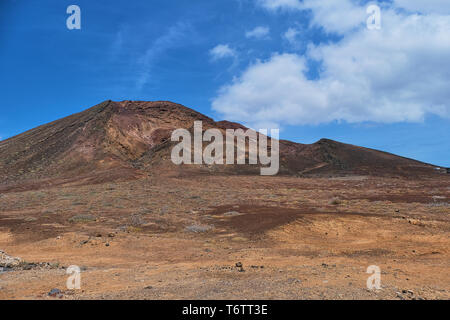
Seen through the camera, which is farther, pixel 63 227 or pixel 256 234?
pixel 63 227

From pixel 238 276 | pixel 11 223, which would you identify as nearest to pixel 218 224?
pixel 238 276

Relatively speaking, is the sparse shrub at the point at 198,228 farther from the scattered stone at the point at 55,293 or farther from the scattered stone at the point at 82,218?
the scattered stone at the point at 55,293

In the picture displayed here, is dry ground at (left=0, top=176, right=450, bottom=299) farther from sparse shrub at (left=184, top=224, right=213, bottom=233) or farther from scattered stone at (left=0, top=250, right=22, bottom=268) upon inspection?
scattered stone at (left=0, top=250, right=22, bottom=268)

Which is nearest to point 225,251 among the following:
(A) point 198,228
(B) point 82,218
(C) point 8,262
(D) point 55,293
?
(A) point 198,228

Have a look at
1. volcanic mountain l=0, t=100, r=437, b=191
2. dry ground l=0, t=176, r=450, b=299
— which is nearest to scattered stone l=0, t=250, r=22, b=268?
dry ground l=0, t=176, r=450, b=299

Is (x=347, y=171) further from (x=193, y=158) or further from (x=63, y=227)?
(x=63, y=227)

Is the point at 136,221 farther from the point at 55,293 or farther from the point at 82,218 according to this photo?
the point at 55,293
